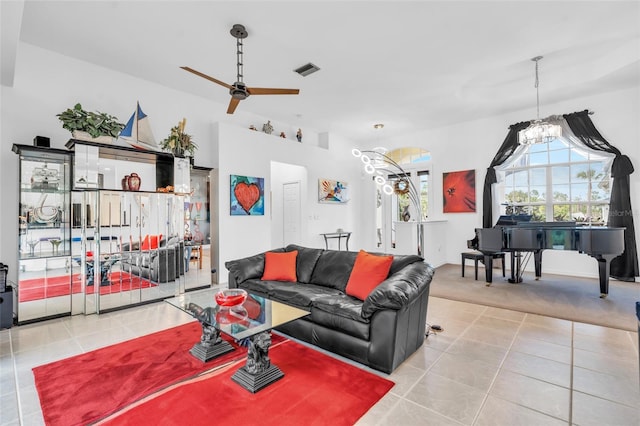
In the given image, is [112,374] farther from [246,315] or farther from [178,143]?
[178,143]

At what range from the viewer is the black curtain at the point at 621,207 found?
5125 millimetres

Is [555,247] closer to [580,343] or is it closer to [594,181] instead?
[580,343]

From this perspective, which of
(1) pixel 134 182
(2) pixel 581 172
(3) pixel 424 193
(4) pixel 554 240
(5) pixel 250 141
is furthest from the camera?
(3) pixel 424 193

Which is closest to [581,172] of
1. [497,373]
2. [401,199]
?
[401,199]

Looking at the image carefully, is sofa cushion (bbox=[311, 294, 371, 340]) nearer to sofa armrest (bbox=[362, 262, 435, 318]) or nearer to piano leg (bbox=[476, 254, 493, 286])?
sofa armrest (bbox=[362, 262, 435, 318])

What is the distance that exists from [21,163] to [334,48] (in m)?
3.96

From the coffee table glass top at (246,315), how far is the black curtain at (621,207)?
5.96 metres

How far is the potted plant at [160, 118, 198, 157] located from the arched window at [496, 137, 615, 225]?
6.18 metres

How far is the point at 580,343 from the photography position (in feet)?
9.43

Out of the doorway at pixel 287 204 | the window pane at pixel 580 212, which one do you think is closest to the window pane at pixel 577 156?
the window pane at pixel 580 212

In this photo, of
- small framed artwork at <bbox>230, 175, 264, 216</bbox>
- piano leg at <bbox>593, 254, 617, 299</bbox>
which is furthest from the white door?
piano leg at <bbox>593, 254, 617, 299</bbox>

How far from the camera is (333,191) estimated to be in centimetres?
775

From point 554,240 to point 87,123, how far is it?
20.6 feet

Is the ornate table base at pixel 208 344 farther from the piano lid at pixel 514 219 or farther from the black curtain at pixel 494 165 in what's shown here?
the black curtain at pixel 494 165
